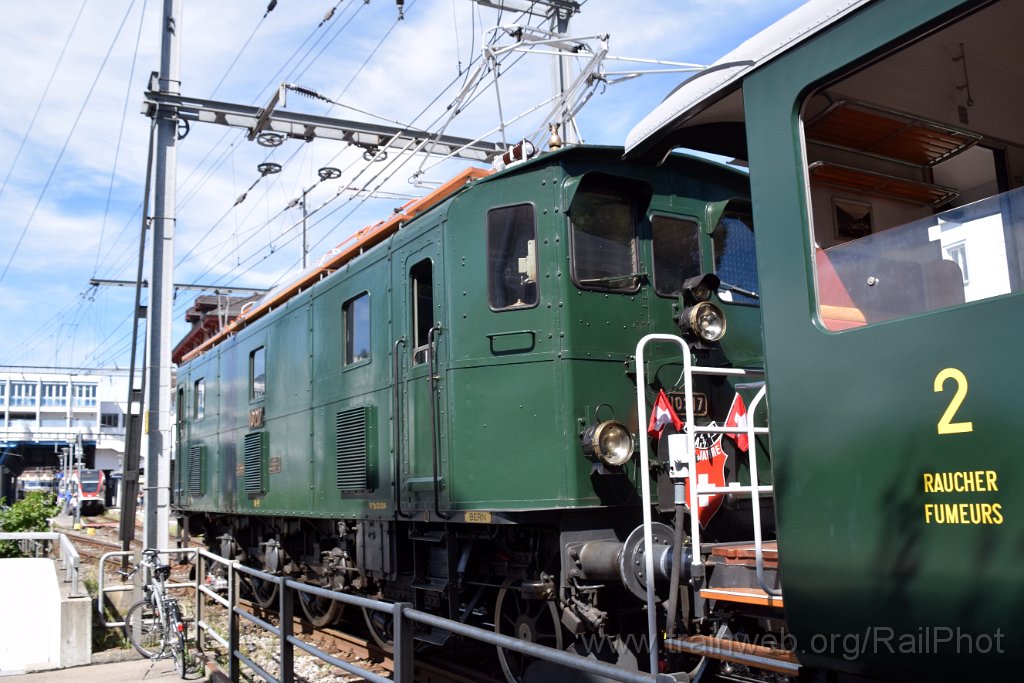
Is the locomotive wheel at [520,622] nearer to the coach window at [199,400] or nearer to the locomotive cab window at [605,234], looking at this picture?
the locomotive cab window at [605,234]

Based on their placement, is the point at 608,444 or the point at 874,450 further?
the point at 608,444

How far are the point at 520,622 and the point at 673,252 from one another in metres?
2.94

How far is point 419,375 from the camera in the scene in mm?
7105

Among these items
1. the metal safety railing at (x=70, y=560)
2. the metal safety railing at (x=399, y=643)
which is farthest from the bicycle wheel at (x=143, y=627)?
the metal safety railing at (x=399, y=643)

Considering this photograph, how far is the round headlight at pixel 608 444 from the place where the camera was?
5824 mm

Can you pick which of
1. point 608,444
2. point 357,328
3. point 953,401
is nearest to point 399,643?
point 608,444

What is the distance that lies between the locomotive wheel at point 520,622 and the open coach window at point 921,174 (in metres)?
3.41

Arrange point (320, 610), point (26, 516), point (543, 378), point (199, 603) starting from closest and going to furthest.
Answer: point (543, 378), point (199, 603), point (320, 610), point (26, 516)

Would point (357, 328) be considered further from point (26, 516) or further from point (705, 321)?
point (26, 516)

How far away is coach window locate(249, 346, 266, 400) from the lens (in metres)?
11.6

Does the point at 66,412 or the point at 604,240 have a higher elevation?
the point at 66,412

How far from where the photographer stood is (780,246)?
335 cm

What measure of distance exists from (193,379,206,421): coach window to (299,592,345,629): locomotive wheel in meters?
5.09

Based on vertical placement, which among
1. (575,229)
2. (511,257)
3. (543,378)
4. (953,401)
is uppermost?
(575,229)
